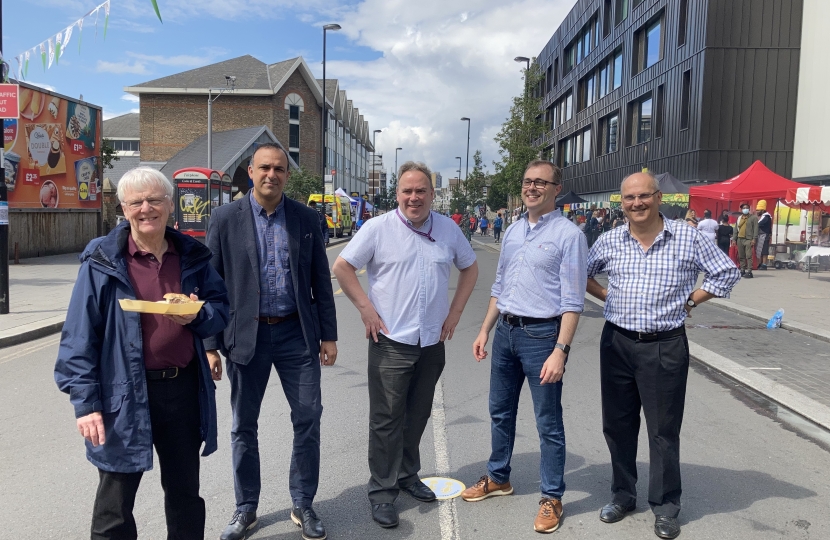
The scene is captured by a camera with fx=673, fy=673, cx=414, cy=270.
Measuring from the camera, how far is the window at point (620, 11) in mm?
33741

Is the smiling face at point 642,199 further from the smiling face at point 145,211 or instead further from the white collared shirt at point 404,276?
the smiling face at point 145,211

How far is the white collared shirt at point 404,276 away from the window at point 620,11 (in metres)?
33.9

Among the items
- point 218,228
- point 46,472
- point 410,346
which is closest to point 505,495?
point 410,346

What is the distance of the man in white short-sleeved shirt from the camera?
3551 millimetres

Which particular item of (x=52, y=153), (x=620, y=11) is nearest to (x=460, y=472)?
(x=52, y=153)

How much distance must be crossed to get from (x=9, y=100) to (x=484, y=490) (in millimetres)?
9224

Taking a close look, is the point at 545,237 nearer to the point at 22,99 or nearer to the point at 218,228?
the point at 218,228

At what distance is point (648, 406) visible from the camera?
3.55 m

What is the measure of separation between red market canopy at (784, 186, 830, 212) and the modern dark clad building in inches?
275

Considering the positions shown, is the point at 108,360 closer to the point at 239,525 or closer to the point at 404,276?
the point at 239,525

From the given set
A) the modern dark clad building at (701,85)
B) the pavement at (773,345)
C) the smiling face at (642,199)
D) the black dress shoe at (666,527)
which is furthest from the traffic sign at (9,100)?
the modern dark clad building at (701,85)

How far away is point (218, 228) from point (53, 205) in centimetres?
1929

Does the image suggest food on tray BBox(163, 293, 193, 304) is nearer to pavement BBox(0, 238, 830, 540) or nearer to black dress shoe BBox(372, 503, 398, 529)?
pavement BBox(0, 238, 830, 540)

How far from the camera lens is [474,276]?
3.88 m
